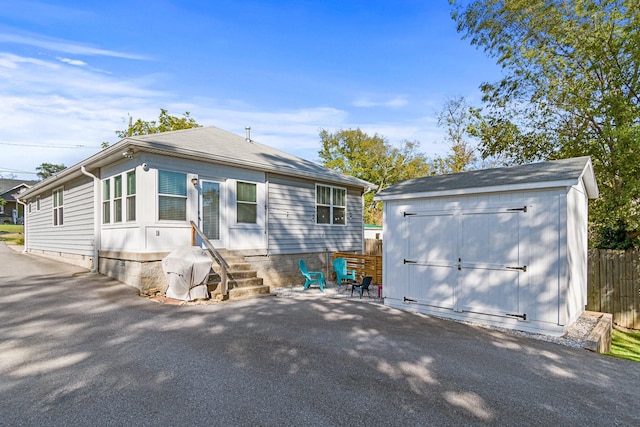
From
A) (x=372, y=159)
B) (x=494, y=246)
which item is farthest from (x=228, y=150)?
(x=372, y=159)

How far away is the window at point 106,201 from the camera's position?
9844 mm

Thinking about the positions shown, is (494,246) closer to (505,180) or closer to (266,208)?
(505,180)

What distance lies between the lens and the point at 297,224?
38.0 ft

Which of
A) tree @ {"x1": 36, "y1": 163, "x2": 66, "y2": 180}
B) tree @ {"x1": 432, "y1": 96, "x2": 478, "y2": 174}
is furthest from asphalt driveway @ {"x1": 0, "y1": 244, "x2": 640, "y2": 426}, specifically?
tree @ {"x1": 36, "y1": 163, "x2": 66, "y2": 180}

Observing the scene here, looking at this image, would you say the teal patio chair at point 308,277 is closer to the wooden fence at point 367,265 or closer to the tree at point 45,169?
the wooden fence at point 367,265

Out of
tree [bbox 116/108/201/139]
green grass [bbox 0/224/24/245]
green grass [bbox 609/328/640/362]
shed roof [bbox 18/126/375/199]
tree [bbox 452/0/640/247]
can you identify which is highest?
tree [bbox 116/108/201/139]

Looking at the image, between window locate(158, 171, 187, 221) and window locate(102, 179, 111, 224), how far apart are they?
7.55 ft

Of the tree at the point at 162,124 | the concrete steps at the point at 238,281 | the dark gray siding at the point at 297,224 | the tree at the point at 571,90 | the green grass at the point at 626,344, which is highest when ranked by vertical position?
the tree at the point at 162,124

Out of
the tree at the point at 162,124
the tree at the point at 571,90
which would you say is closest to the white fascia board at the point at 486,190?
the tree at the point at 571,90

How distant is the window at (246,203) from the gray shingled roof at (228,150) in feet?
2.04

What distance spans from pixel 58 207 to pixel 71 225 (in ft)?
6.25

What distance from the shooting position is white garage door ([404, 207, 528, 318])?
618 centimetres

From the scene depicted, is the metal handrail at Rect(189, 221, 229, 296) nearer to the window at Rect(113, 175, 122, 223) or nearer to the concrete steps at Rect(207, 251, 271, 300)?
the concrete steps at Rect(207, 251, 271, 300)

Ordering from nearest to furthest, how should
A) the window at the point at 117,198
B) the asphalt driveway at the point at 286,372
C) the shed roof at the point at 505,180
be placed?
the asphalt driveway at the point at 286,372
the shed roof at the point at 505,180
the window at the point at 117,198
